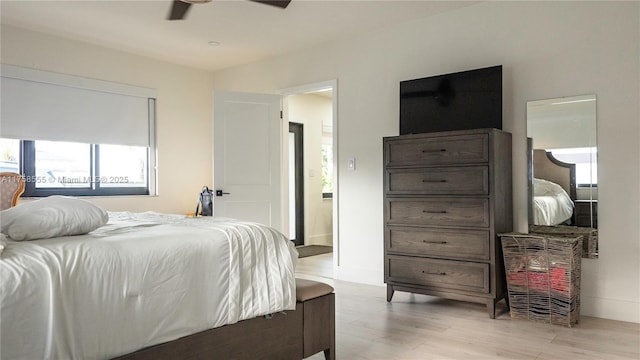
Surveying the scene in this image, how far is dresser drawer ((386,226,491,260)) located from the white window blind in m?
3.17

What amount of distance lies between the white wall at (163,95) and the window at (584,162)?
4113 mm

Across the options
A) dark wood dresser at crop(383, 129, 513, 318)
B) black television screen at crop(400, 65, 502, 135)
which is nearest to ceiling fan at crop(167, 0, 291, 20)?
dark wood dresser at crop(383, 129, 513, 318)

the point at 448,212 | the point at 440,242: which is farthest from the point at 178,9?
the point at 440,242

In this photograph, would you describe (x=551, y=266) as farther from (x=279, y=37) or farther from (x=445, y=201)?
(x=279, y=37)

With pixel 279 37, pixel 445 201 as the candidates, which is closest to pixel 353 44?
pixel 279 37

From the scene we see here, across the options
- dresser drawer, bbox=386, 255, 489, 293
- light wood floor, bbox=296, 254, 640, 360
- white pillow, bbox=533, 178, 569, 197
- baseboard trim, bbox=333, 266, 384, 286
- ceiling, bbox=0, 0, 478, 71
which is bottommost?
light wood floor, bbox=296, 254, 640, 360

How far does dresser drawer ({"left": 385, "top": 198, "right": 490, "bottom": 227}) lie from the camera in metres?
3.43

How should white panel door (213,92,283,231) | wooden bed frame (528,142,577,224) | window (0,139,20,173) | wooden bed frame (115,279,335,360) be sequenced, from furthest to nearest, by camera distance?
white panel door (213,92,283,231), window (0,139,20,173), wooden bed frame (528,142,577,224), wooden bed frame (115,279,335,360)

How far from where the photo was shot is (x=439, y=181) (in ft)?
11.8

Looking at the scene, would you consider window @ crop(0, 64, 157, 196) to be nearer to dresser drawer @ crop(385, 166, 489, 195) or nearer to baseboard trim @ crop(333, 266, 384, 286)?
baseboard trim @ crop(333, 266, 384, 286)

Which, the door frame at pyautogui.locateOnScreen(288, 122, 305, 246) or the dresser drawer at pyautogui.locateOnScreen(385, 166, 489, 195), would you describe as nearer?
the dresser drawer at pyautogui.locateOnScreen(385, 166, 489, 195)

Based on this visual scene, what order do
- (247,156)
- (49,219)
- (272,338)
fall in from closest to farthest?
(49,219), (272,338), (247,156)

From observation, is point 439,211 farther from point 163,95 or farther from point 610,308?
point 163,95

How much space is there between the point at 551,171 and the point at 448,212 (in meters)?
0.84
